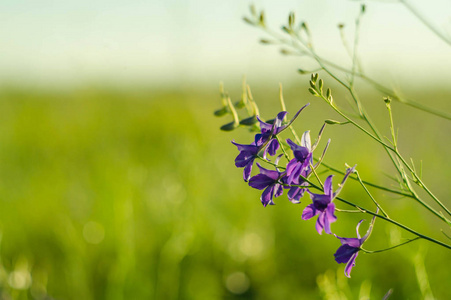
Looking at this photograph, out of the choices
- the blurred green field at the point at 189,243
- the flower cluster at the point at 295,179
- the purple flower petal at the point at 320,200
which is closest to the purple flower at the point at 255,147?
the flower cluster at the point at 295,179

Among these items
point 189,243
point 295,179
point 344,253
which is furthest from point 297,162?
point 189,243

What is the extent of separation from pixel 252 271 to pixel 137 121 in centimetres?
271

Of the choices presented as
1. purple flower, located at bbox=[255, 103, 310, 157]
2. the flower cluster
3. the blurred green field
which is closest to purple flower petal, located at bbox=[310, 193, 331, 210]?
the flower cluster

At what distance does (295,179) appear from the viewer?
0.74 m

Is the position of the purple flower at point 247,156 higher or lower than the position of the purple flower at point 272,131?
lower

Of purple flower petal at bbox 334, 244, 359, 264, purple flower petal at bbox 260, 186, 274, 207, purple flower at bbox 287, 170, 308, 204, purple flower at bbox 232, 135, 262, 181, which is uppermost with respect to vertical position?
purple flower at bbox 232, 135, 262, 181

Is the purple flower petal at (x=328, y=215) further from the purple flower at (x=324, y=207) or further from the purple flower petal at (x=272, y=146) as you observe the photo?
the purple flower petal at (x=272, y=146)

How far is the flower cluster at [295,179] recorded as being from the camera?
0.71m

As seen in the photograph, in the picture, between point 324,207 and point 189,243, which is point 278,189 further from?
point 189,243

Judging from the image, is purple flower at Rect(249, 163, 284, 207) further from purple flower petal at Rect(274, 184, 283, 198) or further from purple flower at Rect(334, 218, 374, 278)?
purple flower at Rect(334, 218, 374, 278)

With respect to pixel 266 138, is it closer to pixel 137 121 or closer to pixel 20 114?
pixel 137 121

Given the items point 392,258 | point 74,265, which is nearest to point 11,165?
point 74,265

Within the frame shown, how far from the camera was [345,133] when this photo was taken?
5.35 m

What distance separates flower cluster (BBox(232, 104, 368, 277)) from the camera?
71 centimetres
